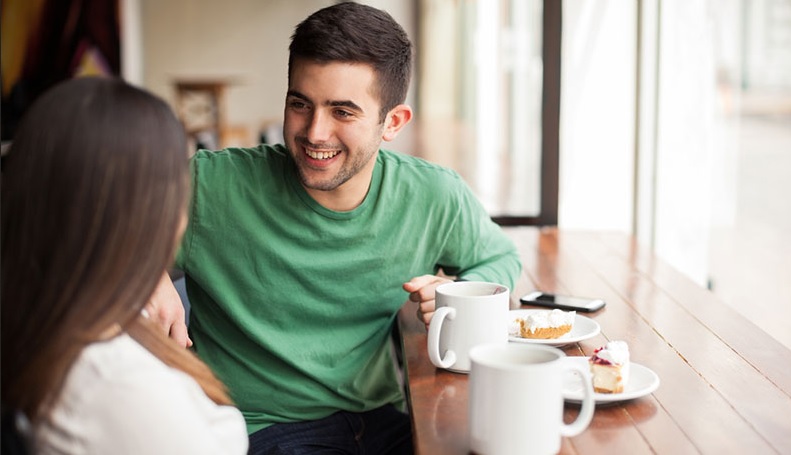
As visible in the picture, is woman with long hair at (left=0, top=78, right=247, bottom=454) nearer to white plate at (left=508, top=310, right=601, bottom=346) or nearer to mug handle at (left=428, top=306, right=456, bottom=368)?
mug handle at (left=428, top=306, right=456, bottom=368)

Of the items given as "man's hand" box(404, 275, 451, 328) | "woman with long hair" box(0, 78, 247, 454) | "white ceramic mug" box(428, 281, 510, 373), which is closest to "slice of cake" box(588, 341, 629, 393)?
"white ceramic mug" box(428, 281, 510, 373)

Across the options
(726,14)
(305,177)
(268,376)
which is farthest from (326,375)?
(726,14)

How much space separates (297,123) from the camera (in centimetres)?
156

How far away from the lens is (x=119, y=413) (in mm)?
837

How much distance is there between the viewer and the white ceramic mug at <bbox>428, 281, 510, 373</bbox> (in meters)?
1.24

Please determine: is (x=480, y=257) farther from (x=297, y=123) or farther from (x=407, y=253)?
(x=297, y=123)

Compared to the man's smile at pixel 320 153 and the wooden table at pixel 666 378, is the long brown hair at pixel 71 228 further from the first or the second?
the man's smile at pixel 320 153

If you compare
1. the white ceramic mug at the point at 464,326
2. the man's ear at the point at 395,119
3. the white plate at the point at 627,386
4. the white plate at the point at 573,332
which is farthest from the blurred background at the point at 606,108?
the white plate at the point at 627,386

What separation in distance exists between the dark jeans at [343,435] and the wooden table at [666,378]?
0.62 ft

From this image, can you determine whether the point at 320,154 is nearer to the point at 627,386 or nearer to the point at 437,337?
the point at 437,337

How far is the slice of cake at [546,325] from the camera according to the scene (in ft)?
4.59

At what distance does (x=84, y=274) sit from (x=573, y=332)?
84 cm

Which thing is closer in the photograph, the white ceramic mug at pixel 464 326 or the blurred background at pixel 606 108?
the white ceramic mug at pixel 464 326

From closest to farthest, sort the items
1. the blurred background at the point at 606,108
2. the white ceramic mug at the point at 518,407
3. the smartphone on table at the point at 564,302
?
the white ceramic mug at the point at 518,407 → the smartphone on table at the point at 564,302 → the blurred background at the point at 606,108
